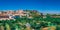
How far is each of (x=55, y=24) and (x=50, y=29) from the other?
16cm

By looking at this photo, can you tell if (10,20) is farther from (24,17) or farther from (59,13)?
(59,13)

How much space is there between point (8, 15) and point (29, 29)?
0.60 m

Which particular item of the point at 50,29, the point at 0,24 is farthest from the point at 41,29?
the point at 0,24

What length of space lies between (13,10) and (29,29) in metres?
0.62

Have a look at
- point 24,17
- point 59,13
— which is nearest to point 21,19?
point 24,17

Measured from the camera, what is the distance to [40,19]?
10195mm

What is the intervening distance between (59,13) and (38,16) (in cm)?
42

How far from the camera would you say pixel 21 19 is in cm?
1023

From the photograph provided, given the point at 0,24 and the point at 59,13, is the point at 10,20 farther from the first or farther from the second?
the point at 59,13

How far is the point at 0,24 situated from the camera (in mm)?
10125

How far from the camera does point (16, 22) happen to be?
33.5 ft

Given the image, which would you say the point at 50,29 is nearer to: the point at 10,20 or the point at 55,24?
the point at 55,24

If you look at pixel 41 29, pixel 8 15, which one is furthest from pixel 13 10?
pixel 41 29

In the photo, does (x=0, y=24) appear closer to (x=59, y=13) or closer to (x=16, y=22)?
(x=16, y=22)
